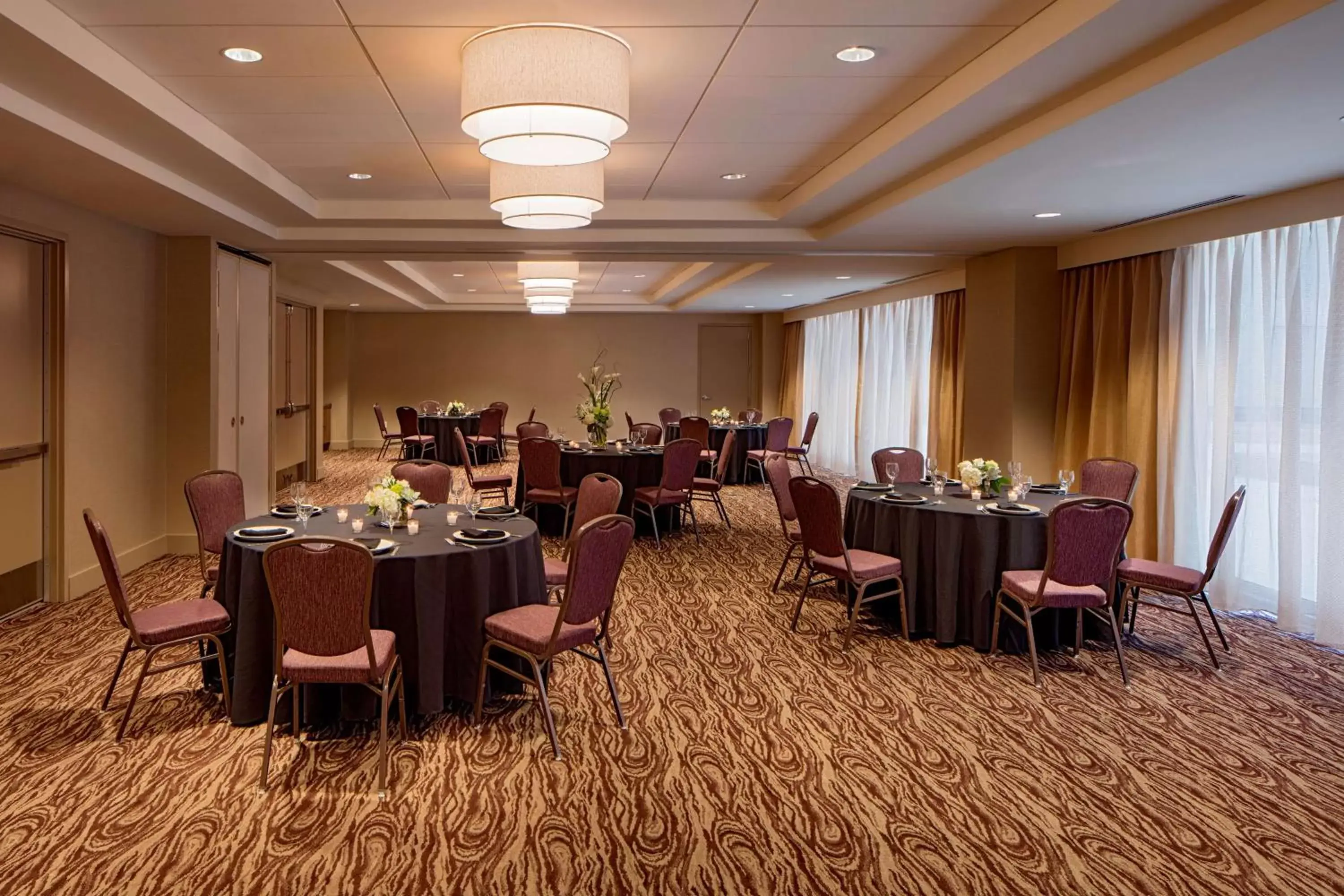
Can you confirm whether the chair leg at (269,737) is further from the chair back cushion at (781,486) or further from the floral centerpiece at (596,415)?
the floral centerpiece at (596,415)

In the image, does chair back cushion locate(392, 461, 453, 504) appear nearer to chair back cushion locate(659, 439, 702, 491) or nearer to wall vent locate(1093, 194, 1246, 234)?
chair back cushion locate(659, 439, 702, 491)

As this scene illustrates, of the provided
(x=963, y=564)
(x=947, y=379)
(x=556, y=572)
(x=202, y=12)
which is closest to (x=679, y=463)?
(x=556, y=572)

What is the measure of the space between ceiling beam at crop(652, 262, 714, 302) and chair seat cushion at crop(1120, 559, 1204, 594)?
556 centimetres

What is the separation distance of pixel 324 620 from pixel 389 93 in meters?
2.60

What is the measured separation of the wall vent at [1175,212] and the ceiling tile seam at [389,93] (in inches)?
187

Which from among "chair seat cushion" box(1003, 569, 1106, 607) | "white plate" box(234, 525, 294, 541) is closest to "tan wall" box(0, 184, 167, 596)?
"white plate" box(234, 525, 294, 541)

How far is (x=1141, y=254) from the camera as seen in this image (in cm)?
642

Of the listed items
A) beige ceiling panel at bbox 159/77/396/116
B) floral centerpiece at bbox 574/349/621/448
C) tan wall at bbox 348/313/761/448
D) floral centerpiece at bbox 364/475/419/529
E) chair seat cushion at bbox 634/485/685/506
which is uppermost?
beige ceiling panel at bbox 159/77/396/116

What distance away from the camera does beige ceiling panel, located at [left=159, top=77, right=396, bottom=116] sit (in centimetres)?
407

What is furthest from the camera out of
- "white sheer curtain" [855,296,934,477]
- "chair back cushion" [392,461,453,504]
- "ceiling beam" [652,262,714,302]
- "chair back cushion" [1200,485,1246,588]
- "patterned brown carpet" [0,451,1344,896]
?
"white sheer curtain" [855,296,934,477]

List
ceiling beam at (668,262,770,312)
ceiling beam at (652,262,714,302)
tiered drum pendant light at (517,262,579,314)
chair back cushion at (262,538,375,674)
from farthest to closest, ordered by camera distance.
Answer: tiered drum pendant light at (517,262,579,314)
ceiling beam at (652,262,714,302)
ceiling beam at (668,262,770,312)
chair back cushion at (262,538,375,674)

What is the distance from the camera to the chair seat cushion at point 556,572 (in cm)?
465

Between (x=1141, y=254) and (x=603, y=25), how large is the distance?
15.6 ft

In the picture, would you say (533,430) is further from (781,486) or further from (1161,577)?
(1161,577)
